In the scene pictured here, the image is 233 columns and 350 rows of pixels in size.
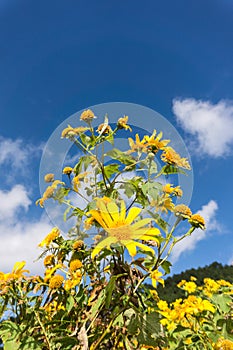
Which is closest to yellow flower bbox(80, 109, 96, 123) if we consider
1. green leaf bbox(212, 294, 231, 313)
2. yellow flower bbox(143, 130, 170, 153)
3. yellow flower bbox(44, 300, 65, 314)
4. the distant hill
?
yellow flower bbox(143, 130, 170, 153)

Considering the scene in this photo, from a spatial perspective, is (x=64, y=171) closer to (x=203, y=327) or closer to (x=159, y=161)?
(x=159, y=161)

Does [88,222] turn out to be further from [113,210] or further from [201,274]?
[201,274]

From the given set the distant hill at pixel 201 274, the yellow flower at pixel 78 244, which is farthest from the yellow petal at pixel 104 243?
the distant hill at pixel 201 274

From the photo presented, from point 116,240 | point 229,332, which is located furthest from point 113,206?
point 229,332

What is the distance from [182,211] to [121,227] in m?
0.22

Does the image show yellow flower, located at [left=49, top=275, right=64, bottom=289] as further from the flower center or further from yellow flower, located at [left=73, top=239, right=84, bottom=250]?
the flower center

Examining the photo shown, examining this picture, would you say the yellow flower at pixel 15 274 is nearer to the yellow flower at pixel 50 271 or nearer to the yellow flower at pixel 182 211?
the yellow flower at pixel 50 271

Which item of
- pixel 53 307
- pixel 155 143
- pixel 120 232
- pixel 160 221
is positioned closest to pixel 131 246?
pixel 120 232

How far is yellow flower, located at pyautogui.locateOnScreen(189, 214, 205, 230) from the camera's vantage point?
0.92 metres

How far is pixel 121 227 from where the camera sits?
0.77m

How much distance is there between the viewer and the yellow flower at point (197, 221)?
92cm

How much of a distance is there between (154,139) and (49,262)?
45 cm

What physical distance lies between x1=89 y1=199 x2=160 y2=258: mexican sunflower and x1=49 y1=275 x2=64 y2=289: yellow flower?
0.26m

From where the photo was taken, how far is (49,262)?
3.51 ft
